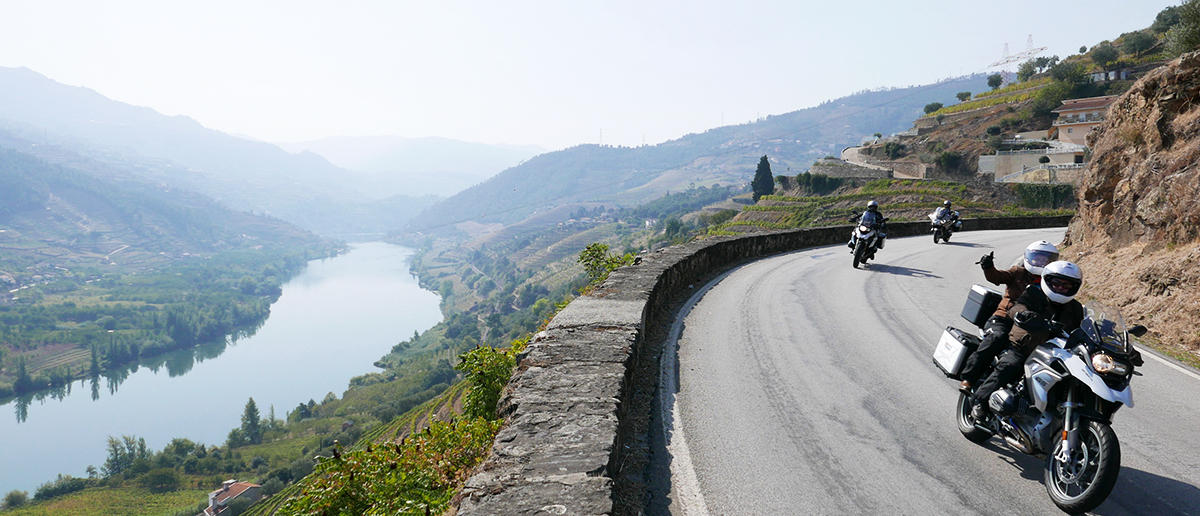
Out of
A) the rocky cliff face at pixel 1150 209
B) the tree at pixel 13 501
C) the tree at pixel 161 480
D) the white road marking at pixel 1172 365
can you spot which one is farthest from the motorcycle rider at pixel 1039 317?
the tree at pixel 13 501

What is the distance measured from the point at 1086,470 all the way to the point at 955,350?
4.83 feet

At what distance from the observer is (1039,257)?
457 centimetres

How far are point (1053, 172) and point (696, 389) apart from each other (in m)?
61.0

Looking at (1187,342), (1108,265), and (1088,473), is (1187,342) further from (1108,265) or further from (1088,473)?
(1088,473)

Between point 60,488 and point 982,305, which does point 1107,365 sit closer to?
point 982,305

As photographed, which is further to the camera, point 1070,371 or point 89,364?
point 89,364

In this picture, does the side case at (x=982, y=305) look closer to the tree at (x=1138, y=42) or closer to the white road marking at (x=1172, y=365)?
the white road marking at (x=1172, y=365)

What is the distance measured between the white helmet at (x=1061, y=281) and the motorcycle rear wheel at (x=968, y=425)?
1.03 meters

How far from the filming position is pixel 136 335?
511 feet

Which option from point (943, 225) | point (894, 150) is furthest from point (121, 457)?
point (894, 150)

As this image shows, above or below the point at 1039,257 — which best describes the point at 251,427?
below

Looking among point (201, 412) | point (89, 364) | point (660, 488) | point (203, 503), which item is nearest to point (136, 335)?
point (89, 364)

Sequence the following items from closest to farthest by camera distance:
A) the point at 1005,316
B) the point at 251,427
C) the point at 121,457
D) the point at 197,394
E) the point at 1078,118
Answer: the point at 1005,316 → the point at 1078,118 → the point at 121,457 → the point at 251,427 → the point at 197,394

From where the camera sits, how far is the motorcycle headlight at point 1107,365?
135 inches
